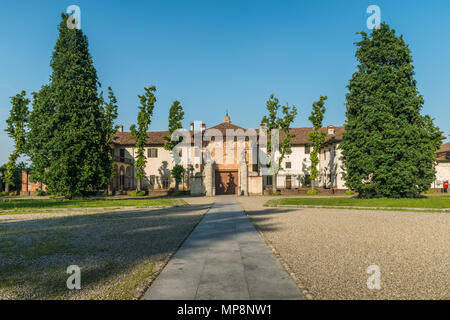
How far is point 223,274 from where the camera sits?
16.4ft

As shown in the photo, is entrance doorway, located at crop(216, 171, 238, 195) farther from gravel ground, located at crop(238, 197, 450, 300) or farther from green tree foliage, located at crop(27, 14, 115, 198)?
gravel ground, located at crop(238, 197, 450, 300)

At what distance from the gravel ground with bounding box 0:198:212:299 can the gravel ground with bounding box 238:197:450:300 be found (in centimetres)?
274

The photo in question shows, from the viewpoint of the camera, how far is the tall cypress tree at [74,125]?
24938 millimetres

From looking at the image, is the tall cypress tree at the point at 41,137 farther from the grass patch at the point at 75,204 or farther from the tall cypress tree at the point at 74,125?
the grass patch at the point at 75,204

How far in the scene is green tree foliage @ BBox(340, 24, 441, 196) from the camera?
→ 23.7 metres

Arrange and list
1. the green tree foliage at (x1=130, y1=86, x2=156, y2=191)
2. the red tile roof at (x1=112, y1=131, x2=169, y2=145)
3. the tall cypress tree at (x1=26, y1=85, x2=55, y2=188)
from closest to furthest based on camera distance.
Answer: the tall cypress tree at (x1=26, y1=85, x2=55, y2=188) < the green tree foliage at (x1=130, y1=86, x2=156, y2=191) < the red tile roof at (x1=112, y1=131, x2=169, y2=145)

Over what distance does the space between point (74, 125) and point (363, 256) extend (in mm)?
25494

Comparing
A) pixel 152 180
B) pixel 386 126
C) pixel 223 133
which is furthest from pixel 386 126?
pixel 152 180

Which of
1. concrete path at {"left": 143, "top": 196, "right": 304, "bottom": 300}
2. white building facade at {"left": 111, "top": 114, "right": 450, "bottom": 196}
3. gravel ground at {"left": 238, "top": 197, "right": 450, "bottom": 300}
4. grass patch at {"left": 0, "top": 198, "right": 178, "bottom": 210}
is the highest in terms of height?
white building facade at {"left": 111, "top": 114, "right": 450, "bottom": 196}

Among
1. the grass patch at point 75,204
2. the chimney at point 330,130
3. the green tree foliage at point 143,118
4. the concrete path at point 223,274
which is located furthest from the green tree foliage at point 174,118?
the concrete path at point 223,274

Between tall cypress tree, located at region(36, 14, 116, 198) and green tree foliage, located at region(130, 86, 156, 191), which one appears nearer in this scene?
tall cypress tree, located at region(36, 14, 116, 198)

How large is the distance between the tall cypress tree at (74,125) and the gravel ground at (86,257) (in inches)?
595

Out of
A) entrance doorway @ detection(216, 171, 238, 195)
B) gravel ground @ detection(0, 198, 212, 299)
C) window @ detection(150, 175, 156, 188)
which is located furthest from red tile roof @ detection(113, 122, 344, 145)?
gravel ground @ detection(0, 198, 212, 299)
